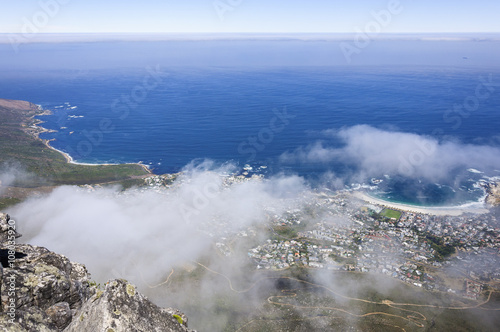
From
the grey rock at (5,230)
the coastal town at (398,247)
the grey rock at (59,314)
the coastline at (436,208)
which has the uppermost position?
the coastline at (436,208)

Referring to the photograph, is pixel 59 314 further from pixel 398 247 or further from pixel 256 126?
pixel 256 126

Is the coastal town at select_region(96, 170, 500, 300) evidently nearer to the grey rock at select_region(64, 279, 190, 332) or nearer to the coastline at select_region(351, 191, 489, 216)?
the coastline at select_region(351, 191, 489, 216)

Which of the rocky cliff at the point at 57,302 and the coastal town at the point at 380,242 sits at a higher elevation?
the coastal town at the point at 380,242

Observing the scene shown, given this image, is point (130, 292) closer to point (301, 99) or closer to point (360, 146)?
point (360, 146)

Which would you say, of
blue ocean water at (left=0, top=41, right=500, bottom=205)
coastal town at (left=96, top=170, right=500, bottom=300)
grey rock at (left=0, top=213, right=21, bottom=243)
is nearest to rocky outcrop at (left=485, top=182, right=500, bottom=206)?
blue ocean water at (left=0, top=41, right=500, bottom=205)

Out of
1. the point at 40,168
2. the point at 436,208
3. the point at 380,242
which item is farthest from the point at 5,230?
the point at 436,208

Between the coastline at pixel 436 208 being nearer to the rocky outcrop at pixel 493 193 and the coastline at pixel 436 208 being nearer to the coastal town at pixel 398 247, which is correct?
the coastal town at pixel 398 247

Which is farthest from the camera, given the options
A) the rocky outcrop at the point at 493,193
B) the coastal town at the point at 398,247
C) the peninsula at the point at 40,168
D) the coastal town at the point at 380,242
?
the peninsula at the point at 40,168

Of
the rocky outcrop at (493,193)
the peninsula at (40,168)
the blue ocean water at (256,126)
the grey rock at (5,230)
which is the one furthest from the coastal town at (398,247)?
the peninsula at (40,168)

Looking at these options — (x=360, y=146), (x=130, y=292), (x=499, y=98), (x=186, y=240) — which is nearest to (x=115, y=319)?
(x=130, y=292)
